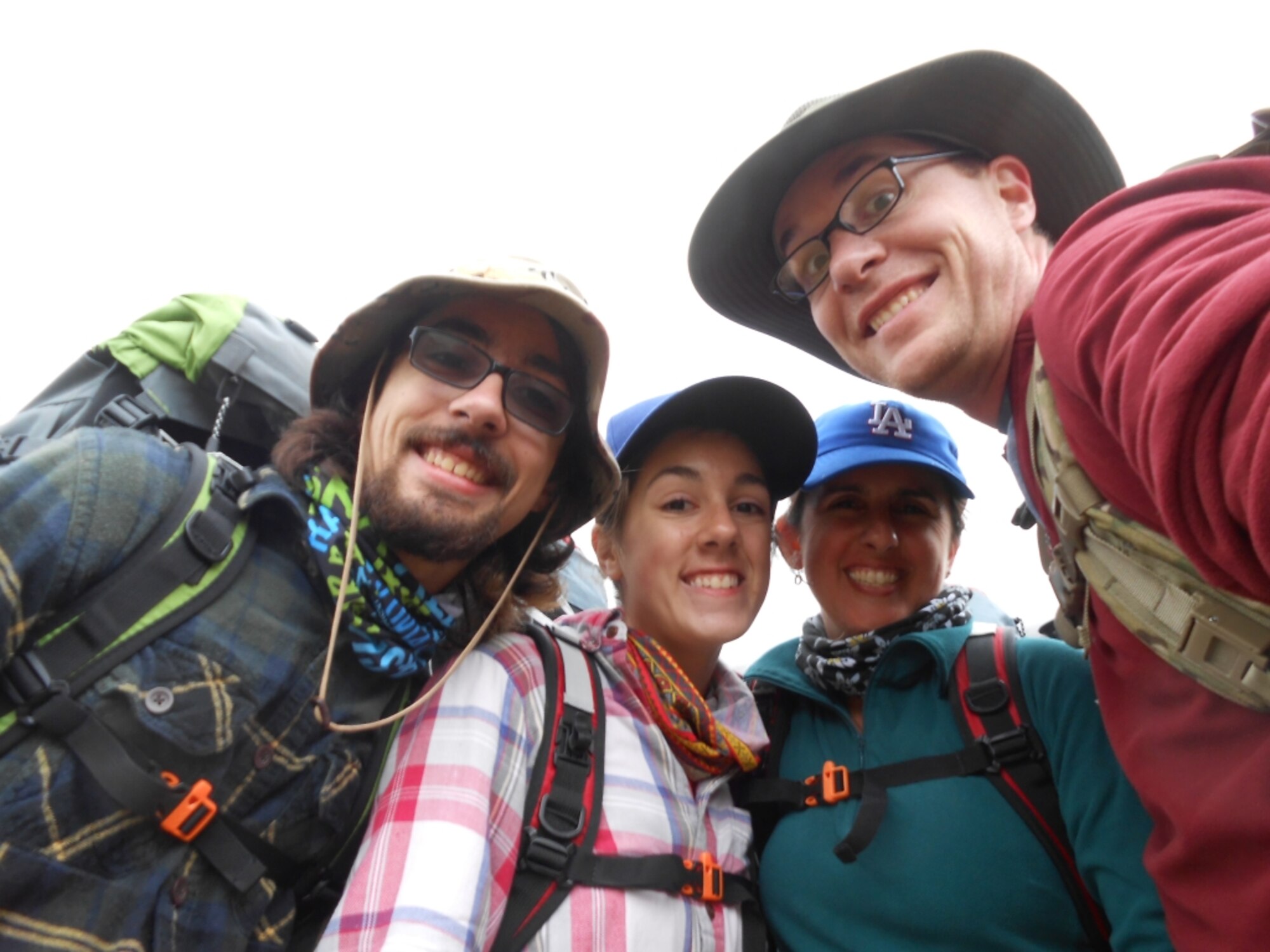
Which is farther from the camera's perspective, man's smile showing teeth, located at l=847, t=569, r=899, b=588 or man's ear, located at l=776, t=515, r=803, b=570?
man's ear, located at l=776, t=515, r=803, b=570

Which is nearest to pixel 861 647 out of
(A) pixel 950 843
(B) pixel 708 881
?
(A) pixel 950 843

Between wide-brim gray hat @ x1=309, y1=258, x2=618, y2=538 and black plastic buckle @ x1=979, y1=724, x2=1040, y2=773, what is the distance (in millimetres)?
1591

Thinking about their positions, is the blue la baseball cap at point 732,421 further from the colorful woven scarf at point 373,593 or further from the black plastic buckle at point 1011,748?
the black plastic buckle at point 1011,748

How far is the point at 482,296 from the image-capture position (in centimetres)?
254

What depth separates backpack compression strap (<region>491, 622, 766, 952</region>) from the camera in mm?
1907

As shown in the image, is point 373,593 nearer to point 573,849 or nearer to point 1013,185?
point 573,849

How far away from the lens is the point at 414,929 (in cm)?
161

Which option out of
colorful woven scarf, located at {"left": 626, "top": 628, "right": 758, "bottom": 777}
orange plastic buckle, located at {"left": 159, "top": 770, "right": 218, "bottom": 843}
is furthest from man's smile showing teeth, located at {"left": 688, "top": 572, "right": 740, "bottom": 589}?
orange plastic buckle, located at {"left": 159, "top": 770, "right": 218, "bottom": 843}

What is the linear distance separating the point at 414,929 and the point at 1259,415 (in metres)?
1.87

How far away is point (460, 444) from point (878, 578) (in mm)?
1873

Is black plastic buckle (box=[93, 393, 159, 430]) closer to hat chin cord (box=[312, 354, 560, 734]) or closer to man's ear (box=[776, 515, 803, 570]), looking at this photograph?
hat chin cord (box=[312, 354, 560, 734])

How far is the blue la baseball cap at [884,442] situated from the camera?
296cm

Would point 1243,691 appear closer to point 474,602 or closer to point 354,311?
point 474,602

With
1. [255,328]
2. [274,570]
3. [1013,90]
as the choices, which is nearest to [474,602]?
[274,570]
